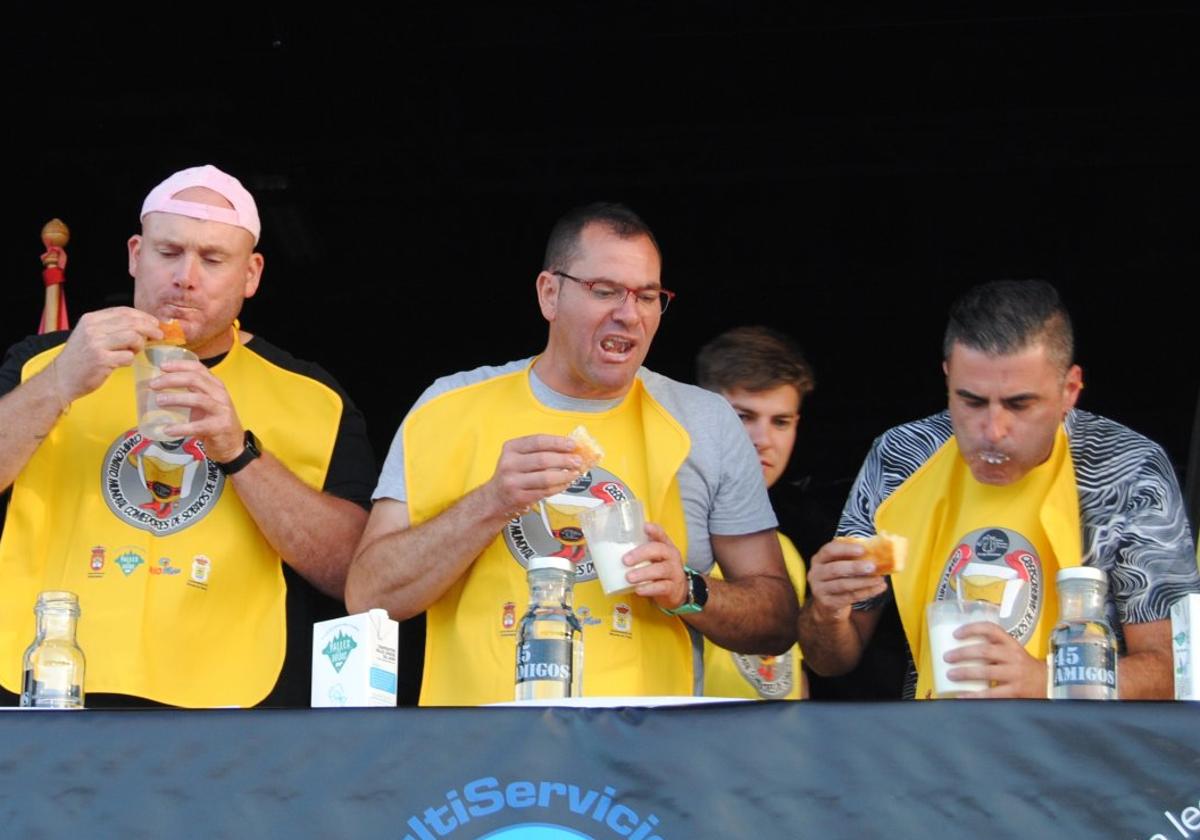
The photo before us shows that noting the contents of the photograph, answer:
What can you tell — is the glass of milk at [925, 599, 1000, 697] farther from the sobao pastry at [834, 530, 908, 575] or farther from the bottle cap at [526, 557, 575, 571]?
the bottle cap at [526, 557, 575, 571]

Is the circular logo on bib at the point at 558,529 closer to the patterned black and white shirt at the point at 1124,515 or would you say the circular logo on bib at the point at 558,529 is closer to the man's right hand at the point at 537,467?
the man's right hand at the point at 537,467

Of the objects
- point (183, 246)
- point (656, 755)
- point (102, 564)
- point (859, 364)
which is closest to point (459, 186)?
point (859, 364)

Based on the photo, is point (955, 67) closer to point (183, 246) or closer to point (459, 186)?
point (459, 186)

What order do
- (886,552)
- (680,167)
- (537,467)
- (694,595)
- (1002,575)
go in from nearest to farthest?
1. (886,552)
2. (537,467)
3. (694,595)
4. (1002,575)
5. (680,167)

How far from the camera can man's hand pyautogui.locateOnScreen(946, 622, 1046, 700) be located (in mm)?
2695

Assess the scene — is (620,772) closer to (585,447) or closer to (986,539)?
(585,447)

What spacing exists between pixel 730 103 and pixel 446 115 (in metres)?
0.96

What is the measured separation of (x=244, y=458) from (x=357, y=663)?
105 centimetres

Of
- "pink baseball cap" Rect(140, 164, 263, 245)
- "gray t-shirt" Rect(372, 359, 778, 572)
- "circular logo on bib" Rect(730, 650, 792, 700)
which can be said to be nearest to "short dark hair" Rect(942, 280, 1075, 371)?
"gray t-shirt" Rect(372, 359, 778, 572)

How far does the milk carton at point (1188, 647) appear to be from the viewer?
2504 mm

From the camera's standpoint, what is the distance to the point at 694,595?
3.34 m

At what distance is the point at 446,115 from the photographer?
609 centimetres

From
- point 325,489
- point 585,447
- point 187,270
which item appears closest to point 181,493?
point 325,489

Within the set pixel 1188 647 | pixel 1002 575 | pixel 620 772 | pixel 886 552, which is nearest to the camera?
pixel 620 772
